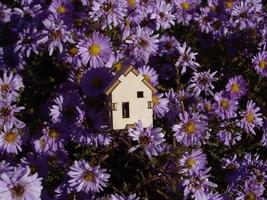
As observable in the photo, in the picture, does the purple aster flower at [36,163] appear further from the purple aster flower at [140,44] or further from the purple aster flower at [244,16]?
the purple aster flower at [244,16]

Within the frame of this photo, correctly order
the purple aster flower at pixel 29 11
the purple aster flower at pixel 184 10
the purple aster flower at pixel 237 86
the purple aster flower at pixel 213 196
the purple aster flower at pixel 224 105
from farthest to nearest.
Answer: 1. the purple aster flower at pixel 184 10
2. the purple aster flower at pixel 29 11
3. the purple aster flower at pixel 237 86
4. the purple aster flower at pixel 224 105
5. the purple aster flower at pixel 213 196

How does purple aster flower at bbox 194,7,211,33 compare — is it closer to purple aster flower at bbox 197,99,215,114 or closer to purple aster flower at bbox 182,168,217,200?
purple aster flower at bbox 197,99,215,114

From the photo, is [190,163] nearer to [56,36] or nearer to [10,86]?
[56,36]

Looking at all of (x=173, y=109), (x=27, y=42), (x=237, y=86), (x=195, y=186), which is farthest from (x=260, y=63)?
(x=27, y=42)

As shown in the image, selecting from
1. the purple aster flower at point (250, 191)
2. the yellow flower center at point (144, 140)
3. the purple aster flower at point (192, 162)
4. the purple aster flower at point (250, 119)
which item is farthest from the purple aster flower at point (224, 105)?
the yellow flower center at point (144, 140)

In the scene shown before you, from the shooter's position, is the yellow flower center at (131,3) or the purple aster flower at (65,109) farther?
the yellow flower center at (131,3)

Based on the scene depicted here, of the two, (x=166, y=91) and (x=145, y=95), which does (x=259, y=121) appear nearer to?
(x=166, y=91)
